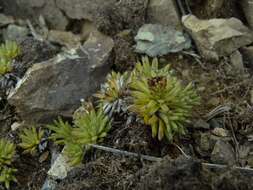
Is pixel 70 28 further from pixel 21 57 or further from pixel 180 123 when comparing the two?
pixel 180 123

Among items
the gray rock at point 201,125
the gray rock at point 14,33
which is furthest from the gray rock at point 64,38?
the gray rock at point 201,125

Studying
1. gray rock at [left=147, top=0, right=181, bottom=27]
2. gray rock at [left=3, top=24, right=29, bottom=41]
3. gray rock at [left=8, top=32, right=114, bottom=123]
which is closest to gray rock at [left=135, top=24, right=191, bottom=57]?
gray rock at [left=147, top=0, right=181, bottom=27]

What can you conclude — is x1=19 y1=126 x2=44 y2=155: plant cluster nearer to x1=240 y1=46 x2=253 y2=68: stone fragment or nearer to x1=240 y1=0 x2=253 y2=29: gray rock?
x1=240 y1=46 x2=253 y2=68: stone fragment

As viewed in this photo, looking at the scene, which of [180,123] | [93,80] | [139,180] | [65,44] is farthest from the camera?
[65,44]

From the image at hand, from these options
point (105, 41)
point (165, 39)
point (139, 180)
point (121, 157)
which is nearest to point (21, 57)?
point (105, 41)

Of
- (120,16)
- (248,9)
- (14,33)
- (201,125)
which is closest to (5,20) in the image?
(14,33)

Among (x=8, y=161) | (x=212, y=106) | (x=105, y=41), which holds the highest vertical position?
(x=105, y=41)

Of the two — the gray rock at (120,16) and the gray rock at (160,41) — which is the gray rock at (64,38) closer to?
the gray rock at (120,16)

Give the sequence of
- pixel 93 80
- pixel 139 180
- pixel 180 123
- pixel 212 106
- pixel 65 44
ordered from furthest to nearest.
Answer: pixel 65 44
pixel 93 80
pixel 212 106
pixel 180 123
pixel 139 180
